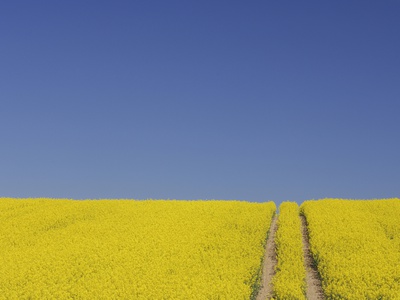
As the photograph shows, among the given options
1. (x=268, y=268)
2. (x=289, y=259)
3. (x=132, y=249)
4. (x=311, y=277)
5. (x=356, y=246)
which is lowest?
(x=311, y=277)

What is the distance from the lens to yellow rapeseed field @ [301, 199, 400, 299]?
786 inches

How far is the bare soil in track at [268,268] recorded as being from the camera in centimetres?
2133

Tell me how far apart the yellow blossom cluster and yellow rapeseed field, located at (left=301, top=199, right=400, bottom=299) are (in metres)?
0.84

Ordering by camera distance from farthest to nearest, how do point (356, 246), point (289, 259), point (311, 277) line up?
point (356, 246) < point (289, 259) < point (311, 277)

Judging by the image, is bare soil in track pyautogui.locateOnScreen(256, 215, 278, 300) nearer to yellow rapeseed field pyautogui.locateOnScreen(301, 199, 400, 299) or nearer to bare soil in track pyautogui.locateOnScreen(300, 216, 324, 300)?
bare soil in track pyautogui.locateOnScreen(300, 216, 324, 300)

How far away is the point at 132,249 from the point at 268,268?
7.02m

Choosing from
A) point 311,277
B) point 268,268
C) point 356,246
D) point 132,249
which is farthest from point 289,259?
point 132,249

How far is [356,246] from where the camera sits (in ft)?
80.8

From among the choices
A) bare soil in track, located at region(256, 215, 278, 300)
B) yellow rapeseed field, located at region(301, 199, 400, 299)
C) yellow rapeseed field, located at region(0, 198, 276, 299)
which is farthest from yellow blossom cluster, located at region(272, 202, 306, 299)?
yellow rapeseed field, located at region(0, 198, 276, 299)

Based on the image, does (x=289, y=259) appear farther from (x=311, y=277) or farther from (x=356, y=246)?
(x=356, y=246)

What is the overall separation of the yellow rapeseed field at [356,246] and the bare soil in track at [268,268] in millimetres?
2178

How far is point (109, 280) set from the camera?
2072 centimetres

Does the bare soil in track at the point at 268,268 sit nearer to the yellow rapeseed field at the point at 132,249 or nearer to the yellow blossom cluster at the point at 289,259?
the yellow blossom cluster at the point at 289,259

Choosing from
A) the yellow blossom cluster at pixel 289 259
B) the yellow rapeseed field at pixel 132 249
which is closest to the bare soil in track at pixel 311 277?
the yellow blossom cluster at pixel 289 259
